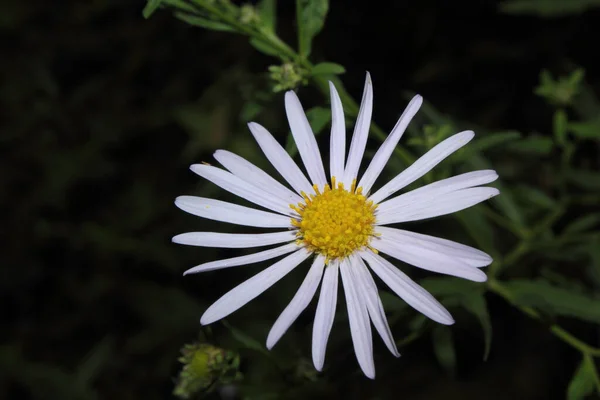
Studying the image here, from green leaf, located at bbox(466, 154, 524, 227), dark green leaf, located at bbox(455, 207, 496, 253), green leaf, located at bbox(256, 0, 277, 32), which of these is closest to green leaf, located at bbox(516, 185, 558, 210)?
green leaf, located at bbox(466, 154, 524, 227)

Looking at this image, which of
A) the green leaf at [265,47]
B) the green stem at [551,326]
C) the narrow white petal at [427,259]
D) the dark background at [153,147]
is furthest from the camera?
the dark background at [153,147]

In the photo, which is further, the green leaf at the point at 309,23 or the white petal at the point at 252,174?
the green leaf at the point at 309,23

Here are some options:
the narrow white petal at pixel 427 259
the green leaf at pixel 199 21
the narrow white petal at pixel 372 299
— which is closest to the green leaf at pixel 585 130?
the narrow white petal at pixel 427 259

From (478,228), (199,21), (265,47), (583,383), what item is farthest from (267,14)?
(583,383)

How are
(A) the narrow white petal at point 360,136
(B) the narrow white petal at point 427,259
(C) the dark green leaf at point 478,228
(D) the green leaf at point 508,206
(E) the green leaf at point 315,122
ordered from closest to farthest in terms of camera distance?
1. (B) the narrow white petal at point 427,259
2. (A) the narrow white petal at point 360,136
3. (E) the green leaf at point 315,122
4. (C) the dark green leaf at point 478,228
5. (D) the green leaf at point 508,206

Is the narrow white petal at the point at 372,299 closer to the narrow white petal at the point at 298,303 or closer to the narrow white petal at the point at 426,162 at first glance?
the narrow white petal at the point at 298,303

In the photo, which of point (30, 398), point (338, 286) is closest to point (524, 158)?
point (338, 286)

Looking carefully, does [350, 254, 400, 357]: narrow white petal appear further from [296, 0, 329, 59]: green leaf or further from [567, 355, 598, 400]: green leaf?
[567, 355, 598, 400]: green leaf

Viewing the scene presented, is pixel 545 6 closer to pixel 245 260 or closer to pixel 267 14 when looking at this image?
pixel 267 14
